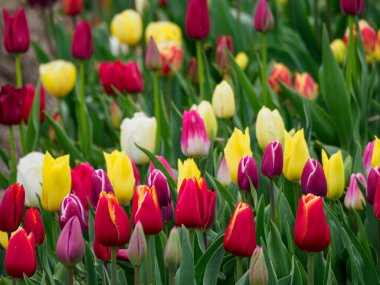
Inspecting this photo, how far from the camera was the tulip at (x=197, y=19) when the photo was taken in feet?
10.1

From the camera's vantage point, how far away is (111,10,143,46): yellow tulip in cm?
403

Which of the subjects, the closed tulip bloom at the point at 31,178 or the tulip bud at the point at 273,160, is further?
the closed tulip bloom at the point at 31,178

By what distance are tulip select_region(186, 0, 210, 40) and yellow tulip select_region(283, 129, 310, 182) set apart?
911mm

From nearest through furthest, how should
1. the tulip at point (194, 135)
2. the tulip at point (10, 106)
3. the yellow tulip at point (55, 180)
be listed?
the yellow tulip at point (55, 180)
the tulip at point (194, 135)
the tulip at point (10, 106)

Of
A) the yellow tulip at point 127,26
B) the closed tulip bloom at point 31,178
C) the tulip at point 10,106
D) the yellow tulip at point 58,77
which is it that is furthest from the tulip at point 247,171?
the yellow tulip at point 127,26

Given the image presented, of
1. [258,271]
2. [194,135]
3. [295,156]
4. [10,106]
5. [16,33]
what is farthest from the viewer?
[16,33]

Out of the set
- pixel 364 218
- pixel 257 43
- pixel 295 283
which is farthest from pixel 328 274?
pixel 257 43

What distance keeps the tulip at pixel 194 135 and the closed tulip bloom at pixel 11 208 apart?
596 mm

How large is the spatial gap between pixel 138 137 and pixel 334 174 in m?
0.68

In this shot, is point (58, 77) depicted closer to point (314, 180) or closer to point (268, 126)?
point (268, 126)

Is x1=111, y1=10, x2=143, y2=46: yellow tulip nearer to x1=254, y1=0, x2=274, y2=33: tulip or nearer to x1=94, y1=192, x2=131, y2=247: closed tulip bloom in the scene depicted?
x1=254, y1=0, x2=274, y2=33: tulip

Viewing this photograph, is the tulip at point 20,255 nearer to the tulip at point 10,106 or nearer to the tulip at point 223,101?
the tulip at point 10,106

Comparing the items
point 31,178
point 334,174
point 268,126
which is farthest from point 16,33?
point 334,174

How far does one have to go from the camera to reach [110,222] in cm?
183
